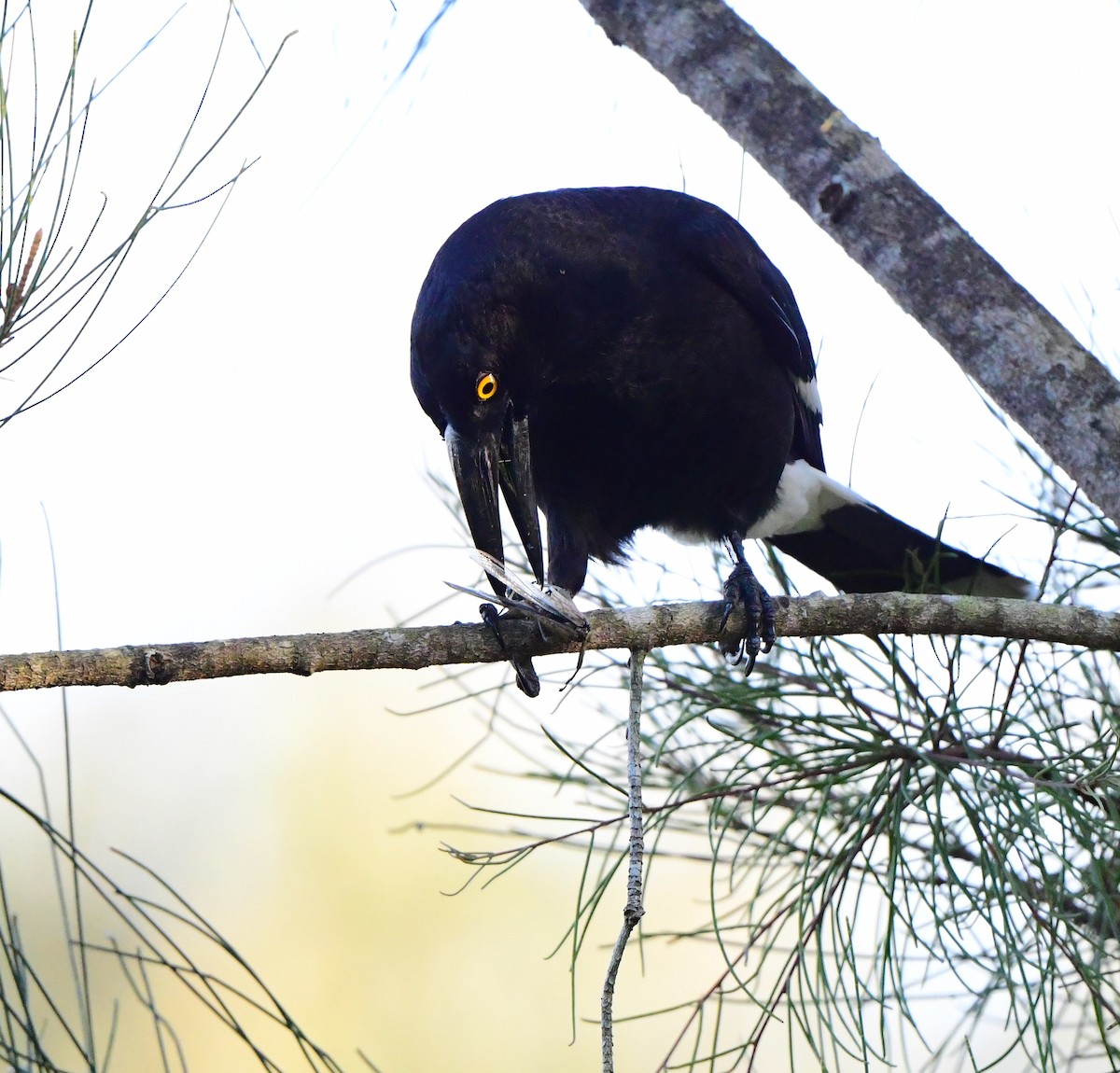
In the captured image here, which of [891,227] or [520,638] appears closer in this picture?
[520,638]

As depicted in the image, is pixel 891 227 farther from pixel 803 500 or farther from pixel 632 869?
pixel 632 869

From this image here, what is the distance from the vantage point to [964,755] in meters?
1.56

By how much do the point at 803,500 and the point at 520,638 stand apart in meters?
1.28

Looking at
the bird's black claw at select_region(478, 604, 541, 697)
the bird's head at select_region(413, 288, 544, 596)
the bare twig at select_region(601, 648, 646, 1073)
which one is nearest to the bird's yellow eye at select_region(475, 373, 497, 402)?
the bird's head at select_region(413, 288, 544, 596)

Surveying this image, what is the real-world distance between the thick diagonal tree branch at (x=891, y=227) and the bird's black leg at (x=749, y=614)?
0.41m

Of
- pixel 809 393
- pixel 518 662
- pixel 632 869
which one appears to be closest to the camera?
pixel 632 869

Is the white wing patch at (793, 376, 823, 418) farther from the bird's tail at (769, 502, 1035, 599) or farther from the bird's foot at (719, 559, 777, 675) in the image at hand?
the bird's foot at (719, 559, 777, 675)

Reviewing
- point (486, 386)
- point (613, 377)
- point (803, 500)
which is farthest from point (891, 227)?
point (803, 500)

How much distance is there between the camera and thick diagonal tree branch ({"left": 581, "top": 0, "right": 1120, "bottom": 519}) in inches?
60.4

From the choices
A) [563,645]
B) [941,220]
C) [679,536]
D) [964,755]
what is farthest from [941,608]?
[679,536]

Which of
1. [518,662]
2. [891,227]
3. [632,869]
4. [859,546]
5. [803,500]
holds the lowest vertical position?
[632,869]

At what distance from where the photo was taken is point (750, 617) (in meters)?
1.73

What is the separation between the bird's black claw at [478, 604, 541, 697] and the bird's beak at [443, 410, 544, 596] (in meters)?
0.14

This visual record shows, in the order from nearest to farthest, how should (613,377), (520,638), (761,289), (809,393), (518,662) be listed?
(520,638) < (518,662) < (613,377) < (761,289) < (809,393)
